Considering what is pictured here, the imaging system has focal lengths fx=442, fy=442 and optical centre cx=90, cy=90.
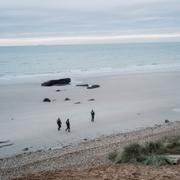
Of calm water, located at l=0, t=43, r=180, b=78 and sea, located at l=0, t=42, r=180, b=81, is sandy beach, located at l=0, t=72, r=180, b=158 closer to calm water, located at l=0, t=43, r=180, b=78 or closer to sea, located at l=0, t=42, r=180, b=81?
sea, located at l=0, t=42, r=180, b=81

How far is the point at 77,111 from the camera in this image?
32969mm

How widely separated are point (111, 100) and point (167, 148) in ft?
76.5

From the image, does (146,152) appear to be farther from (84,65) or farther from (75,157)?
(84,65)

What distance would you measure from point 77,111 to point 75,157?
49.1ft

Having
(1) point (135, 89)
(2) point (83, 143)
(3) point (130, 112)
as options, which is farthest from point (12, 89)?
(2) point (83, 143)

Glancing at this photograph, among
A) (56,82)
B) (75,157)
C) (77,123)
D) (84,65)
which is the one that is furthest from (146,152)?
(84,65)

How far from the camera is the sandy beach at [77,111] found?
24.4 m

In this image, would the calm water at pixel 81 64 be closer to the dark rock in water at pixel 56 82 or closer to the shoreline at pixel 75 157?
the dark rock in water at pixel 56 82

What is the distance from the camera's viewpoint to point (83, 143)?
72.5ft

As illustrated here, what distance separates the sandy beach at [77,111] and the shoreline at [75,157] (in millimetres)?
1664

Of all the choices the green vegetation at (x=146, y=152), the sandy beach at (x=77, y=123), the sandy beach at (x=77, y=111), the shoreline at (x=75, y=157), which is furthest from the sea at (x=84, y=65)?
the green vegetation at (x=146, y=152)

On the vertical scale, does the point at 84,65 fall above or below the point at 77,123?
below

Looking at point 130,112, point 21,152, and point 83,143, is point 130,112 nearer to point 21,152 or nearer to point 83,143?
point 83,143

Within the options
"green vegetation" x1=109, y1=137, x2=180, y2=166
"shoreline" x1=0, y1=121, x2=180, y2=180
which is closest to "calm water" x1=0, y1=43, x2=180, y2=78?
"shoreline" x1=0, y1=121, x2=180, y2=180
